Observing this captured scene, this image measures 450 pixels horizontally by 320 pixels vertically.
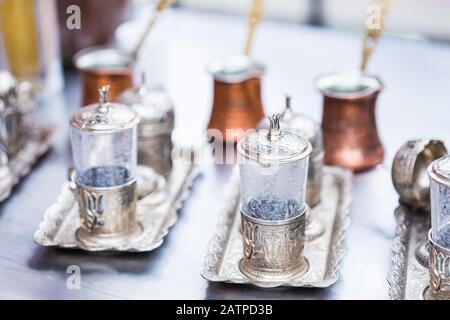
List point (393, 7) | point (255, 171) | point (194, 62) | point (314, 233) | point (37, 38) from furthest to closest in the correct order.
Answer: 1. point (393, 7)
2. point (194, 62)
3. point (37, 38)
4. point (314, 233)
5. point (255, 171)

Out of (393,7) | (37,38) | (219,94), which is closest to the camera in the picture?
(219,94)

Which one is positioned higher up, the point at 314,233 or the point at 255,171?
the point at 255,171

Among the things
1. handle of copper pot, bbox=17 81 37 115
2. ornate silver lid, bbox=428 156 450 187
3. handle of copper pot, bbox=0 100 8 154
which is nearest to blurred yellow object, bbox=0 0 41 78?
handle of copper pot, bbox=17 81 37 115

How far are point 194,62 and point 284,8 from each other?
1.20 ft

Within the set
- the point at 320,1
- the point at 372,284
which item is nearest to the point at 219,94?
the point at 372,284

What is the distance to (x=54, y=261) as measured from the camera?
1039 millimetres

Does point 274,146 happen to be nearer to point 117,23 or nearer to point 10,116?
point 10,116

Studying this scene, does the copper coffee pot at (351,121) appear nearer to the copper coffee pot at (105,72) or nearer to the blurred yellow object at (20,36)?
the copper coffee pot at (105,72)

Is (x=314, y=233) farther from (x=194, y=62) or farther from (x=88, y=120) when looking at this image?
(x=194, y=62)

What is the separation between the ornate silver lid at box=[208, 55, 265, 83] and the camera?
1289 millimetres

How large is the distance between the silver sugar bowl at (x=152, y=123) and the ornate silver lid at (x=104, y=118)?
0.44 feet

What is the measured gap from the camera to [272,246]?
0.98m

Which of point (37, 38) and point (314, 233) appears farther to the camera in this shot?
point (37, 38)

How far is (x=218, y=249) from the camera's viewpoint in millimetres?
1049
